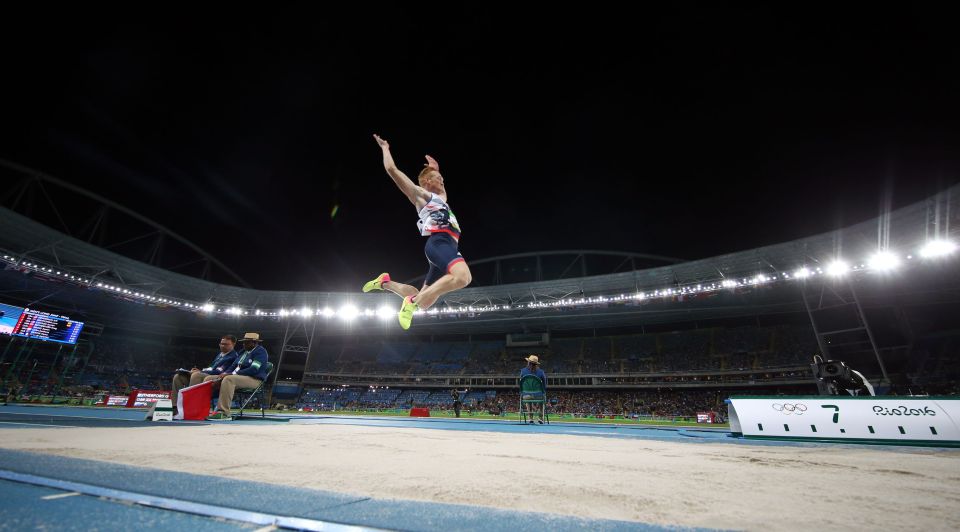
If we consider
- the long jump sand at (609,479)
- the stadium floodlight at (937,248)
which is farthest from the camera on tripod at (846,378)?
the stadium floodlight at (937,248)

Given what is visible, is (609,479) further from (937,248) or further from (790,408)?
(937,248)

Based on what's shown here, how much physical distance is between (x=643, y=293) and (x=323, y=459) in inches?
1014

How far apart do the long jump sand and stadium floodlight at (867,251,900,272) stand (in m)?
22.4

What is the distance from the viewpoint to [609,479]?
172cm

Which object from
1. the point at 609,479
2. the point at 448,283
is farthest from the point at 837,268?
the point at 609,479

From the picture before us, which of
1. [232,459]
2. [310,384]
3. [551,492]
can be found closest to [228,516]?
[551,492]

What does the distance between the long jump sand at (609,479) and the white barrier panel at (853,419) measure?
368 centimetres

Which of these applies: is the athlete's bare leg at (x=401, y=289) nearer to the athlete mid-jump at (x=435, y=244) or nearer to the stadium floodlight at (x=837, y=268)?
the athlete mid-jump at (x=435, y=244)

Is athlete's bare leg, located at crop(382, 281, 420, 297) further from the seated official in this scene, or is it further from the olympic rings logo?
the olympic rings logo

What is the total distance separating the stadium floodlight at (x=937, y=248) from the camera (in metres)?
16.0

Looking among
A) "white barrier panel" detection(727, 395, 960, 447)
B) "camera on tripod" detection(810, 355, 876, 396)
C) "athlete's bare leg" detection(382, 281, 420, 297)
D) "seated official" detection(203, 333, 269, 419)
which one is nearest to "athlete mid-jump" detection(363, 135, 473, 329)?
"athlete's bare leg" detection(382, 281, 420, 297)

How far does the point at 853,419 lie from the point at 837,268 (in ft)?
62.7

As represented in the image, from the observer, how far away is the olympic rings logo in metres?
5.70

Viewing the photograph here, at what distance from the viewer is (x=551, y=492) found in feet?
4.70
